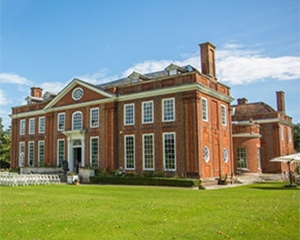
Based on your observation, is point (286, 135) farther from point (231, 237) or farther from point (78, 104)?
point (231, 237)

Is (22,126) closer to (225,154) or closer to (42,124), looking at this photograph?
(42,124)

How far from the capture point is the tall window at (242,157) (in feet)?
98.2

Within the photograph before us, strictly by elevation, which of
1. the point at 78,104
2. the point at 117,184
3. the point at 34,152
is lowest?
the point at 117,184

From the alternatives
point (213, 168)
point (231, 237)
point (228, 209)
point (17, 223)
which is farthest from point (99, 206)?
point (213, 168)

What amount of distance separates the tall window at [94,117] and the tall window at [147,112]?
5154 mm

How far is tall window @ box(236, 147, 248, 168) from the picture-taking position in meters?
29.9

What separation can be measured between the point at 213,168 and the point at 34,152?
20745 millimetres

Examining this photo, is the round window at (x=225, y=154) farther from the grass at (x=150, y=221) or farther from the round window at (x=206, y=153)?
the grass at (x=150, y=221)

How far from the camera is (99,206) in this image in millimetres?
11281

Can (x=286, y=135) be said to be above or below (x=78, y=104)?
below

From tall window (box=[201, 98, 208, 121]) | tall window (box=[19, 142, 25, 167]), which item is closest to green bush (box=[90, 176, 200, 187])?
tall window (box=[201, 98, 208, 121])

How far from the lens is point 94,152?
93.5 ft

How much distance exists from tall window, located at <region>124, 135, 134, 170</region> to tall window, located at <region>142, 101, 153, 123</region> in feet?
6.51

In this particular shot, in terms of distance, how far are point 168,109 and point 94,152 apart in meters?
8.55
